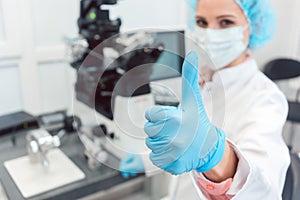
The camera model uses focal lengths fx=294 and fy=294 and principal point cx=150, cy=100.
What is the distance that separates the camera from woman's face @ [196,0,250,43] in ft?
3.04

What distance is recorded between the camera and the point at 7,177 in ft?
3.22

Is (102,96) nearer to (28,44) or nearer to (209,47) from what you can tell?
(209,47)

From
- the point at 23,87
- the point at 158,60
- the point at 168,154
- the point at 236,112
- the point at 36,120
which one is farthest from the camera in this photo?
the point at 23,87

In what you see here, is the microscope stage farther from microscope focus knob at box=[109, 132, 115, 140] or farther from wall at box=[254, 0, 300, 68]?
wall at box=[254, 0, 300, 68]

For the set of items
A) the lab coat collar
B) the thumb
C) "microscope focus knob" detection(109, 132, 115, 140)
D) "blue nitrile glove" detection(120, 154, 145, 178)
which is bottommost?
"blue nitrile glove" detection(120, 154, 145, 178)

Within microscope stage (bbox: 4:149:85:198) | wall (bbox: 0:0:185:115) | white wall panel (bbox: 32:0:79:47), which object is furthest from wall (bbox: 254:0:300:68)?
microscope stage (bbox: 4:149:85:198)

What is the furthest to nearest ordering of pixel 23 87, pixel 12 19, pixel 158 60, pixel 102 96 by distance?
pixel 23 87
pixel 12 19
pixel 102 96
pixel 158 60

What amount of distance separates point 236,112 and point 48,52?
4.05 ft

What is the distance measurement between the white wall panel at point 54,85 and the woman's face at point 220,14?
3.34ft

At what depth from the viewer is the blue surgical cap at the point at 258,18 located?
0.97 meters

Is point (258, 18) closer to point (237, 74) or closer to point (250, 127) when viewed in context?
point (237, 74)

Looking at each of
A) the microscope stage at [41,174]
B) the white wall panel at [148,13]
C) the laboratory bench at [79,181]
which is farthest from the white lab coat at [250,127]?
the white wall panel at [148,13]

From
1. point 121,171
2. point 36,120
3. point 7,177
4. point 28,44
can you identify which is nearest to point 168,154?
point 121,171

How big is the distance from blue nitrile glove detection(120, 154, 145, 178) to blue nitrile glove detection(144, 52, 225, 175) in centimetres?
46
